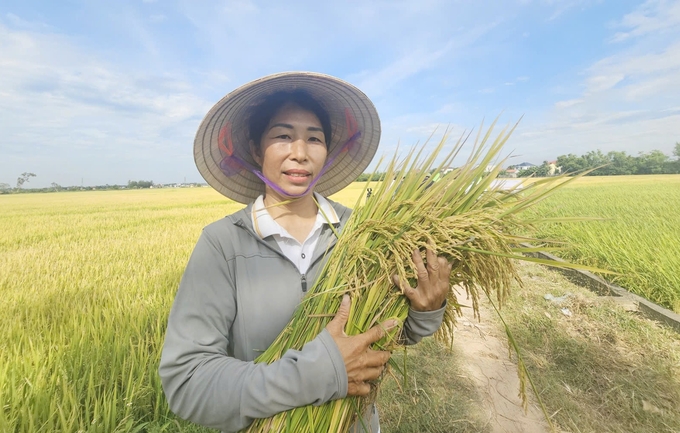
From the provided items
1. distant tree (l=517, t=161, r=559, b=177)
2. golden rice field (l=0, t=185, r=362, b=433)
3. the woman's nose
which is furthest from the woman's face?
golden rice field (l=0, t=185, r=362, b=433)

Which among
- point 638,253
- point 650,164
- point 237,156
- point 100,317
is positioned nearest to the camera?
point 237,156

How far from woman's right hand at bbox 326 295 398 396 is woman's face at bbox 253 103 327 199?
19.8 inches

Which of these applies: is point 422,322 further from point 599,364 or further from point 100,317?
point 599,364

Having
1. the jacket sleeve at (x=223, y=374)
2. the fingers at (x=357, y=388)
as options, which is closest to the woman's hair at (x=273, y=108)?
the jacket sleeve at (x=223, y=374)

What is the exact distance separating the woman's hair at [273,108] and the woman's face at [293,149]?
4 centimetres

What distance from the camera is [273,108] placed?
142 cm

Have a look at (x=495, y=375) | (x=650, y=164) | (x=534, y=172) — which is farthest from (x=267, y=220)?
(x=650, y=164)

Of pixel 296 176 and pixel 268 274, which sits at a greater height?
pixel 296 176

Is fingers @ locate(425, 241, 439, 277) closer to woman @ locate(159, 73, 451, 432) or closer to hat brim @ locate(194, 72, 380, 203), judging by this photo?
woman @ locate(159, 73, 451, 432)

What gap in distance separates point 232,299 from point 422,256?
0.62 m

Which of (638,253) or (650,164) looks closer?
(638,253)

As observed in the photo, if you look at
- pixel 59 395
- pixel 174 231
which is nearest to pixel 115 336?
pixel 59 395

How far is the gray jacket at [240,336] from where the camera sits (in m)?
0.90

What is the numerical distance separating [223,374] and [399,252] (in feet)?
2.03
